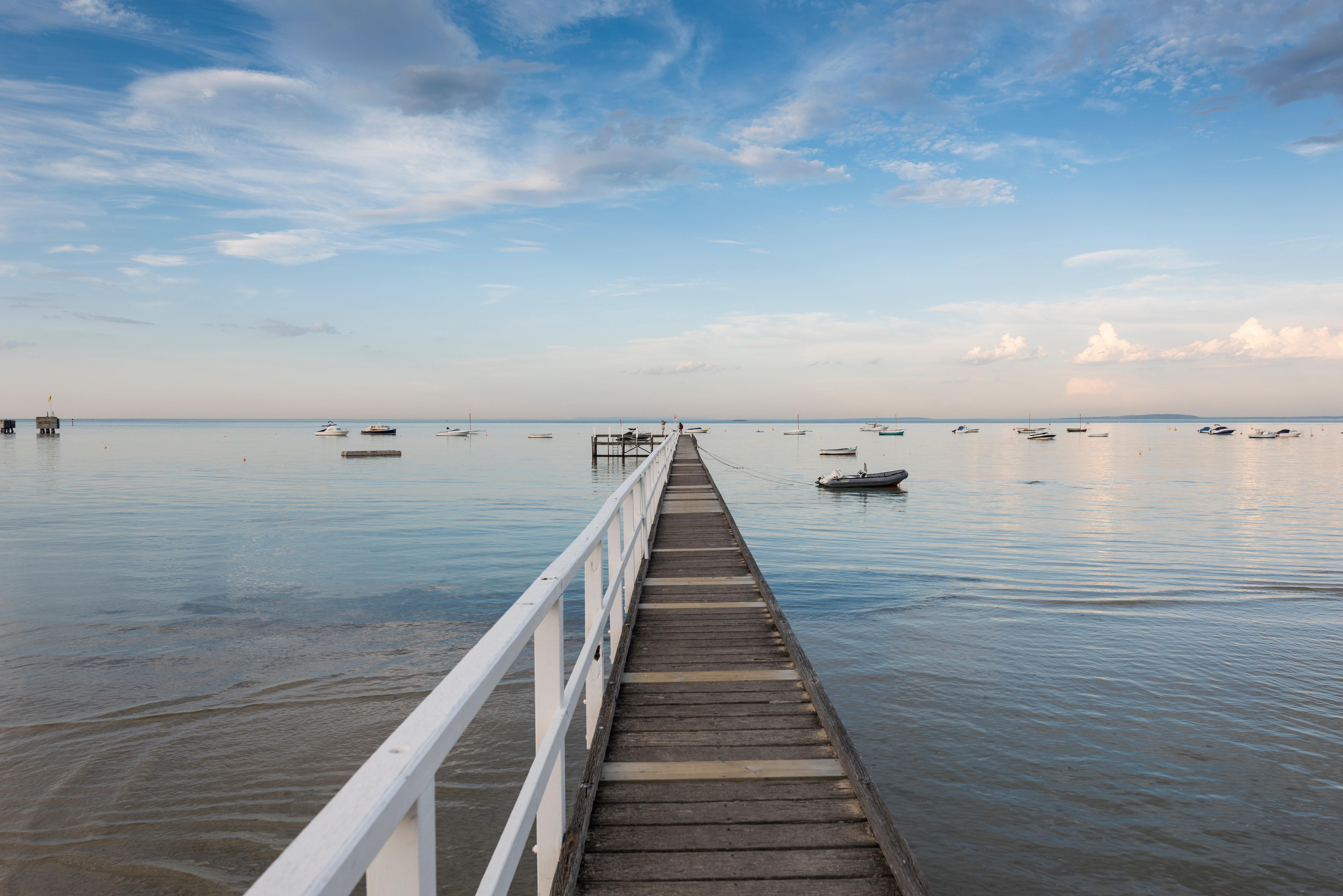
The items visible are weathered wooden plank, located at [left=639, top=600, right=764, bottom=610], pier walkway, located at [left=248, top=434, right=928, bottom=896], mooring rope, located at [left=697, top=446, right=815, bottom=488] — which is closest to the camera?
pier walkway, located at [left=248, top=434, right=928, bottom=896]

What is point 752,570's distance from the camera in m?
9.26

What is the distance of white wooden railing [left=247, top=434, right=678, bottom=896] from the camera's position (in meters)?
1.09

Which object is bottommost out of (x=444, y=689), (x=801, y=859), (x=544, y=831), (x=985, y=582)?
(x=985, y=582)

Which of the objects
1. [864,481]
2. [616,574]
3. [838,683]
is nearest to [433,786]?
[616,574]

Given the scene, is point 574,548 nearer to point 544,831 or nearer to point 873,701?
point 544,831

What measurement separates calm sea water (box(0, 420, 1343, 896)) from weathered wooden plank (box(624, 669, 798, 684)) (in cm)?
212

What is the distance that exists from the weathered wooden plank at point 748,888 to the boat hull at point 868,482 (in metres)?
36.4

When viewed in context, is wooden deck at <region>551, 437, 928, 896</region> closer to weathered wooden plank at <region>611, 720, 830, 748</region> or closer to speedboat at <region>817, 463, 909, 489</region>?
weathered wooden plank at <region>611, 720, 830, 748</region>

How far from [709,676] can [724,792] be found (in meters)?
1.74

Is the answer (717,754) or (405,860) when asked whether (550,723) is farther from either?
(717,754)

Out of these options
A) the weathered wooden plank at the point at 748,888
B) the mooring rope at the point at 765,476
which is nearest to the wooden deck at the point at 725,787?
the weathered wooden plank at the point at 748,888

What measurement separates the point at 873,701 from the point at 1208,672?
206 inches

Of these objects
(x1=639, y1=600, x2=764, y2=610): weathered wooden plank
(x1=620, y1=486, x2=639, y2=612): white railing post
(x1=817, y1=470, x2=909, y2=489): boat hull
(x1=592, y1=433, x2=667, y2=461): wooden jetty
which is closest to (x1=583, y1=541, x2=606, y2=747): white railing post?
(x1=620, y1=486, x2=639, y2=612): white railing post

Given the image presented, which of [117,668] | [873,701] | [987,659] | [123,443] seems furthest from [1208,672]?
[123,443]
